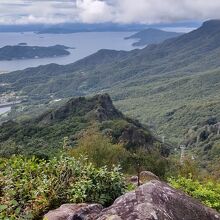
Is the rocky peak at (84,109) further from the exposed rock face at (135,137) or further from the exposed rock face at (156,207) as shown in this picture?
the exposed rock face at (156,207)

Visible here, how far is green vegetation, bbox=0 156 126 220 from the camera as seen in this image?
359 inches

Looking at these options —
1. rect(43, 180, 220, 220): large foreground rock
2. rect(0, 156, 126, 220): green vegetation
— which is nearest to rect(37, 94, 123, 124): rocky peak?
rect(0, 156, 126, 220): green vegetation

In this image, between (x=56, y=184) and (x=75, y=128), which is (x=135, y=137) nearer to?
(x=75, y=128)

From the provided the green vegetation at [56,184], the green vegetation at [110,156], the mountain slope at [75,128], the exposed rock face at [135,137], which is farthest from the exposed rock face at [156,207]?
the exposed rock face at [135,137]

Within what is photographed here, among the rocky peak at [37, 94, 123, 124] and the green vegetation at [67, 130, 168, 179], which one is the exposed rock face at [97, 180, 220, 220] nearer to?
the green vegetation at [67, 130, 168, 179]

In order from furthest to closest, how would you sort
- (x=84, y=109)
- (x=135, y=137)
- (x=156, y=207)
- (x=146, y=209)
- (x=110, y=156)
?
(x=84, y=109)
(x=135, y=137)
(x=110, y=156)
(x=156, y=207)
(x=146, y=209)

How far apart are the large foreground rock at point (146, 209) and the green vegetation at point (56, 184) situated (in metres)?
0.46

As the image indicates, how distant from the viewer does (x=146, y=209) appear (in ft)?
23.9

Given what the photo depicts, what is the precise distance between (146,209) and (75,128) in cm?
8304

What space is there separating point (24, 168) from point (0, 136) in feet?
293

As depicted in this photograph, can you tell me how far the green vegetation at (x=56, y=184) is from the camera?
29.9ft

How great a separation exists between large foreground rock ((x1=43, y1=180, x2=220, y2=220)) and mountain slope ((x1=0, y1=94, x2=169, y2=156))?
6006cm

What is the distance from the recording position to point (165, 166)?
179ft

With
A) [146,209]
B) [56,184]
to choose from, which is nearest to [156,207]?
[146,209]
